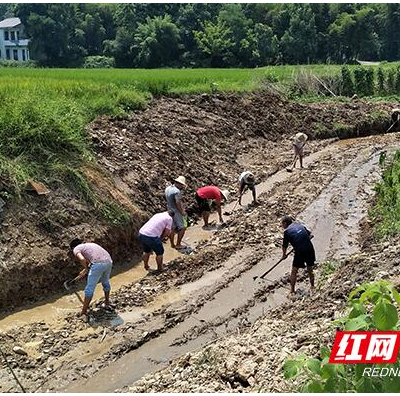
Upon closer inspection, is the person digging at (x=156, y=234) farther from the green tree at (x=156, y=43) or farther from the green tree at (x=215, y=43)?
the green tree at (x=156, y=43)

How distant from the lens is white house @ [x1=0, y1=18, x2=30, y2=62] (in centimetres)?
5475

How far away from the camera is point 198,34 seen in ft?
153

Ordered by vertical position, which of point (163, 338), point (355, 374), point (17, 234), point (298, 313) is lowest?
point (163, 338)

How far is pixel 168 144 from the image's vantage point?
14695 millimetres

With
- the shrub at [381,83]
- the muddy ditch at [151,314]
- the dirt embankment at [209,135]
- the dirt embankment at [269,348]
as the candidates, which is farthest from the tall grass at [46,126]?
the shrub at [381,83]

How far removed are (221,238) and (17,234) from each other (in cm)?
435

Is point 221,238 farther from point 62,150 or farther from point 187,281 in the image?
point 62,150

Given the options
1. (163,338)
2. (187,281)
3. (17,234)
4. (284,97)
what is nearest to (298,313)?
(163,338)

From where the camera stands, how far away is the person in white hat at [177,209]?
416 inches

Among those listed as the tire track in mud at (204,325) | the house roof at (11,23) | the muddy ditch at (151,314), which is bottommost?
the tire track in mud at (204,325)

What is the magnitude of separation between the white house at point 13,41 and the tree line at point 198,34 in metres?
1.92

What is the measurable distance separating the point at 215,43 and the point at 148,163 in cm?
3465

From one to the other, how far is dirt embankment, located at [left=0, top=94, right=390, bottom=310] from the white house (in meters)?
40.4

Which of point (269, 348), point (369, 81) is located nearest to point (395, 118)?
point (369, 81)
